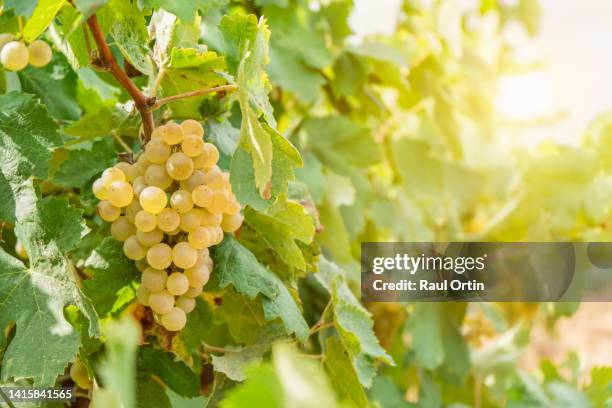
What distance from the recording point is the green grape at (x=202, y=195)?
19.9 inches

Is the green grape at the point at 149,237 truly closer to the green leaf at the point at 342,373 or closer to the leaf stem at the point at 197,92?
the leaf stem at the point at 197,92

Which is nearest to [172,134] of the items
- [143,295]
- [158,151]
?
[158,151]

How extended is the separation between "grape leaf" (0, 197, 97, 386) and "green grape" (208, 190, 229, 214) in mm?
88

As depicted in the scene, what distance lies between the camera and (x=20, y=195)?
515 millimetres

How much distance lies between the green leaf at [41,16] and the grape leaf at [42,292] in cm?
11

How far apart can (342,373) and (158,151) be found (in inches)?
9.7

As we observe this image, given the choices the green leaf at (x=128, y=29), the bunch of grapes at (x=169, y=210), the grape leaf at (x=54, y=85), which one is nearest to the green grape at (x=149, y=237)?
the bunch of grapes at (x=169, y=210)

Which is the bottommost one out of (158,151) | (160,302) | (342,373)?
(342,373)

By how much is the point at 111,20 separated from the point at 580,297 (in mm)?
841

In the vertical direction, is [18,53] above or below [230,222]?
above

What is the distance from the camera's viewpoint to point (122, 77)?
49 centimetres

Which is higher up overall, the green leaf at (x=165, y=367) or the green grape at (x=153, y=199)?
the green grape at (x=153, y=199)

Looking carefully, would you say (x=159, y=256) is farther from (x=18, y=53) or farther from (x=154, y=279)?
(x=18, y=53)

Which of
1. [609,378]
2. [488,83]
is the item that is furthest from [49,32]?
[488,83]
